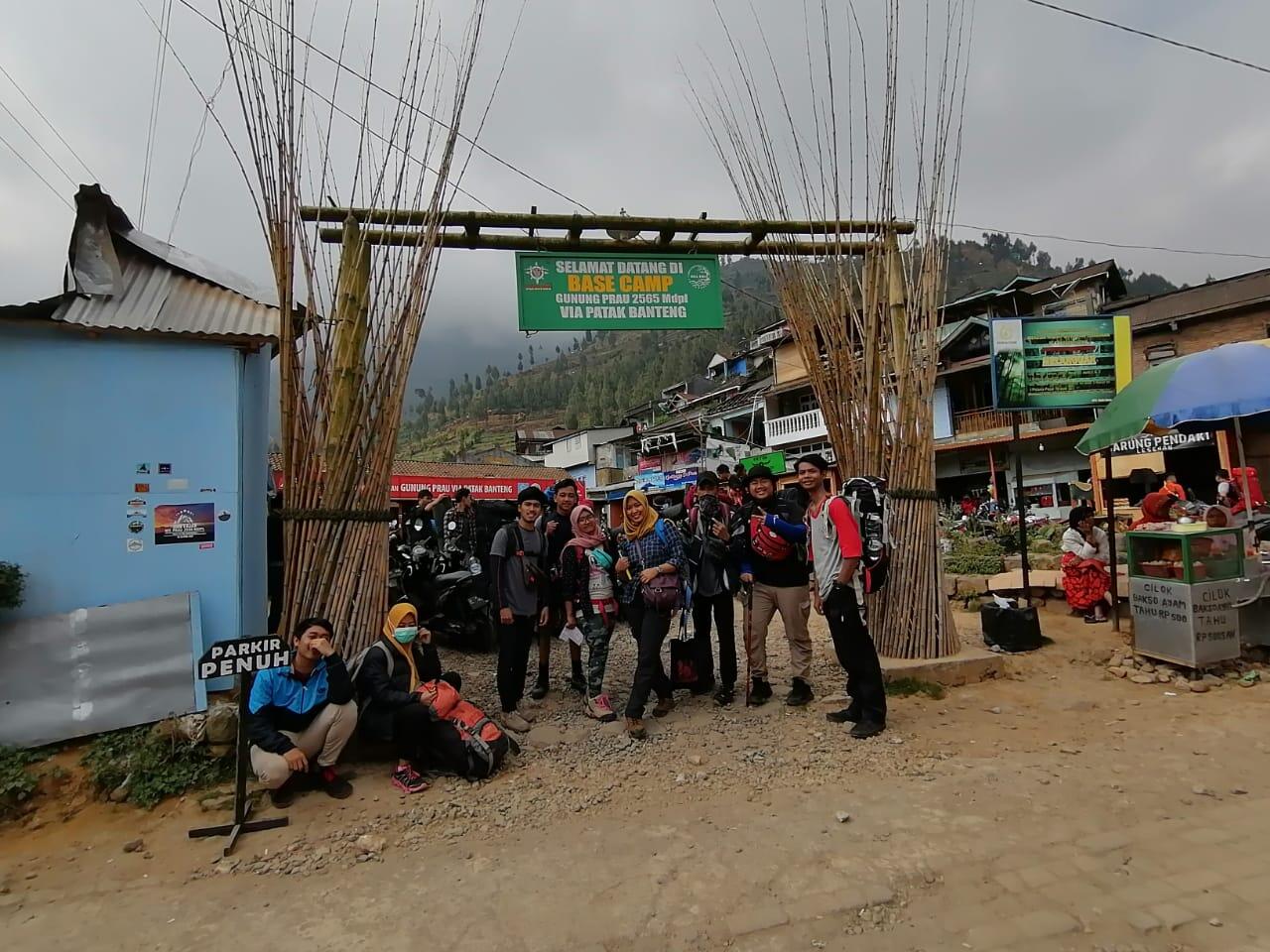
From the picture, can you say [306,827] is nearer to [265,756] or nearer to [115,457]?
[265,756]

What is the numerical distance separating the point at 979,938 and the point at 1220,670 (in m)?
4.21

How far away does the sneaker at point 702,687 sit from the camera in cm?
500

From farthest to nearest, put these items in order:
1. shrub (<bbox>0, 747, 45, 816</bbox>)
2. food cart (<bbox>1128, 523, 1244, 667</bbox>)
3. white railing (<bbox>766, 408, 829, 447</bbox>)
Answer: white railing (<bbox>766, 408, 829, 447</bbox>) < food cart (<bbox>1128, 523, 1244, 667</bbox>) < shrub (<bbox>0, 747, 45, 816</bbox>)

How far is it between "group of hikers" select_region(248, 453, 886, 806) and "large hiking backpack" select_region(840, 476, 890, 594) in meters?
→ 0.07

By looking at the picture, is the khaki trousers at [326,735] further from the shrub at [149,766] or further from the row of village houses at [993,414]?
the row of village houses at [993,414]

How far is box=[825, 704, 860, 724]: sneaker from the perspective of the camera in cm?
425

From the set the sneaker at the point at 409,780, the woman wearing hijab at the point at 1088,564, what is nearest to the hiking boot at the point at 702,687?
the sneaker at the point at 409,780

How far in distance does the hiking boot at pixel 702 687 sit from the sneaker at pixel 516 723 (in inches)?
48.7

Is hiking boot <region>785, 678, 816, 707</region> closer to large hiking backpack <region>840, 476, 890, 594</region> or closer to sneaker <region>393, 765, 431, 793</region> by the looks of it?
large hiking backpack <region>840, 476, 890, 594</region>

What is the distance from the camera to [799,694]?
464 centimetres

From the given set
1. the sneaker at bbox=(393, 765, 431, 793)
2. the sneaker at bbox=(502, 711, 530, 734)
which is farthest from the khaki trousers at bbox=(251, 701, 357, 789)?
the sneaker at bbox=(502, 711, 530, 734)

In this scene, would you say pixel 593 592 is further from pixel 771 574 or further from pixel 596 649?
pixel 771 574

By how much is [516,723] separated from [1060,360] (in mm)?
6119

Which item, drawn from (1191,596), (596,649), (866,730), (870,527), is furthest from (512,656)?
(1191,596)
